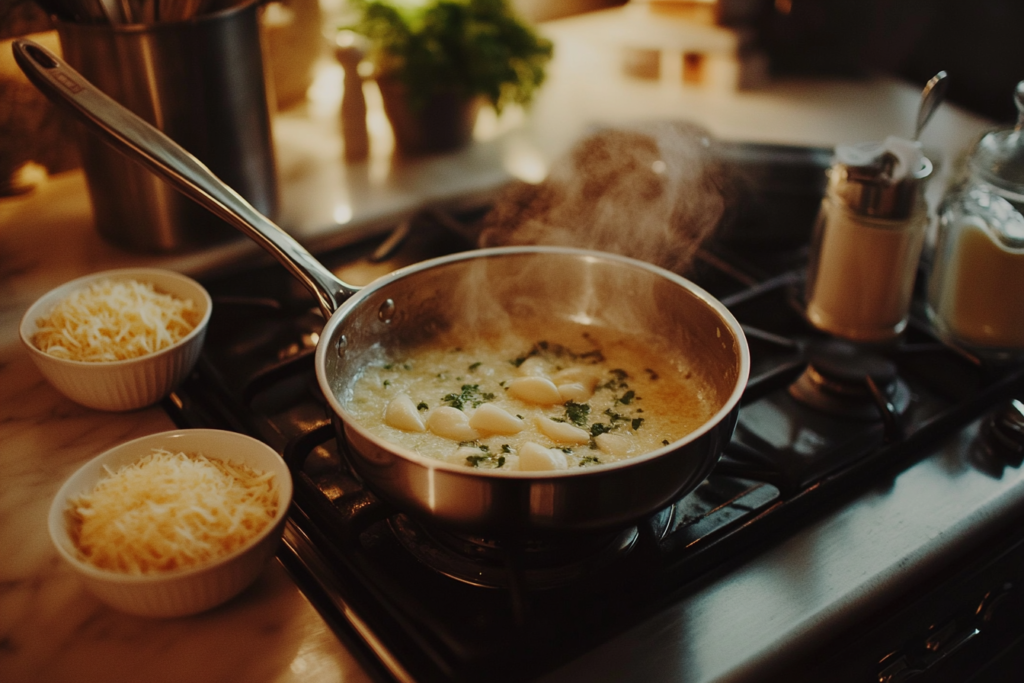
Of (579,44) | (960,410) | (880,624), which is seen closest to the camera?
(880,624)

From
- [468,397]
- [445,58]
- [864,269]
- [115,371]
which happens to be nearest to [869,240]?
[864,269]

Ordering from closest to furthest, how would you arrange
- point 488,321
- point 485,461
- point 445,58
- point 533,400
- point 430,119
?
point 485,461
point 533,400
point 488,321
point 445,58
point 430,119

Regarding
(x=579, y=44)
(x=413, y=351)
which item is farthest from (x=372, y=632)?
(x=579, y=44)

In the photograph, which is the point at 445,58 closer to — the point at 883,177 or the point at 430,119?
the point at 430,119

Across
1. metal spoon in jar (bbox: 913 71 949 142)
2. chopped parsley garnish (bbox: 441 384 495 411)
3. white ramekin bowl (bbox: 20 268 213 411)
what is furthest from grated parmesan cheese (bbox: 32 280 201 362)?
metal spoon in jar (bbox: 913 71 949 142)

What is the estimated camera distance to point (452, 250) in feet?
4.22

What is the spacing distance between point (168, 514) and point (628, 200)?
0.83 metres

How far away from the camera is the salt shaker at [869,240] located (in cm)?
96

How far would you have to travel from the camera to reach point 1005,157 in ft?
3.30

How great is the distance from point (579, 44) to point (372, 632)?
5.38 ft

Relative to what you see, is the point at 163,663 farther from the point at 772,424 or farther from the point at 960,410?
the point at 960,410

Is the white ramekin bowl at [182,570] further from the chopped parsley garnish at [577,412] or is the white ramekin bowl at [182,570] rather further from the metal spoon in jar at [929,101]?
the metal spoon in jar at [929,101]

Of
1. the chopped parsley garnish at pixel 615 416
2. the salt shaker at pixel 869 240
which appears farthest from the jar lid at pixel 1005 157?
the chopped parsley garnish at pixel 615 416

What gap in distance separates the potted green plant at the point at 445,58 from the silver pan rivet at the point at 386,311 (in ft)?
1.86
